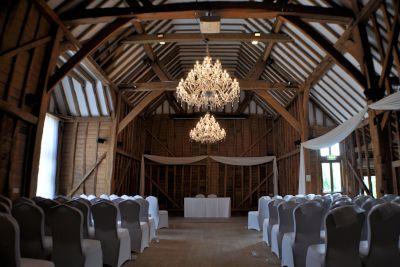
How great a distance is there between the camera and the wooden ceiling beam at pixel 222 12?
629cm

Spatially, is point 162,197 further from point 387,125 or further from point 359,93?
point 387,125

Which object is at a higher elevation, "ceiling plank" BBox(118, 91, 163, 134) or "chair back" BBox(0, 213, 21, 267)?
"ceiling plank" BBox(118, 91, 163, 134)

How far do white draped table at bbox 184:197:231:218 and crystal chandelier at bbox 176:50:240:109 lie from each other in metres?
5.90

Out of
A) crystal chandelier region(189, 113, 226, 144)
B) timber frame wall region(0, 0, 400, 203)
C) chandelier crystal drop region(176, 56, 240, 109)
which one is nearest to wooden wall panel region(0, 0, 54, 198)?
timber frame wall region(0, 0, 400, 203)

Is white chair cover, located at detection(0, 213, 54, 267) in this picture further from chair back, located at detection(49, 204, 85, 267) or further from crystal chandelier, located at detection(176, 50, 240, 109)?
crystal chandelier, located at detection(176, 50, 240, 109)

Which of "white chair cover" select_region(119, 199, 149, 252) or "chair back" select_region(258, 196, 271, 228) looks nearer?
"white chair cover" select_region(119, 199, 149, 252)

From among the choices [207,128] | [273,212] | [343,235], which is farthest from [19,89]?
[343,235]

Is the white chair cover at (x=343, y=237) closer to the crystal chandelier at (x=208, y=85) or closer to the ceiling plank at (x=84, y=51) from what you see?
the crystal chandelier at (x=208, y=85)

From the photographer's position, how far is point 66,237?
3.27 m

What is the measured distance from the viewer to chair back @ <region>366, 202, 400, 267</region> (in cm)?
285

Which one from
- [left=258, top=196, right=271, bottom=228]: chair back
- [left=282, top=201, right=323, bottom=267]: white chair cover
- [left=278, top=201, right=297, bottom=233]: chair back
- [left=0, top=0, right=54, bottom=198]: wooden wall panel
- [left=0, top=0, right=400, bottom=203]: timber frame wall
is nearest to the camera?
[left=282, top=201, right=323, bottom=267]: white chair cover

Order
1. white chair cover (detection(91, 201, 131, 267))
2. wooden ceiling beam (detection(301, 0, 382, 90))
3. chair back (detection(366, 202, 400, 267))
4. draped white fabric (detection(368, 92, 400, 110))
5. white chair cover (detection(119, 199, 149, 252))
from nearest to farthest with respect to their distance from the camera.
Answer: chair back (detection(366, 202, 400, 267)) → white chair cover (detection(91, 201, 131, 267)) → draped white fabric (detection(368, 92, 400, 110)) → white chair cover (detection(119, 199, 149, 252)) → wooden ceiling beam (detection(301, 0, 382, 90))

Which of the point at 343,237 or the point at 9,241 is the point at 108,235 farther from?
the point at 343,237

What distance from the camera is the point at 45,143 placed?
966 cm
